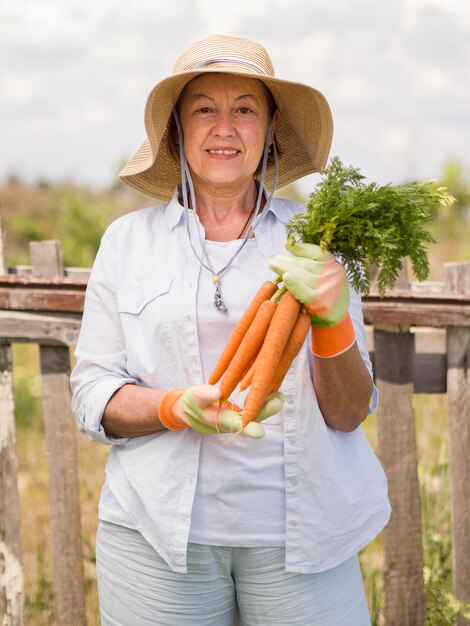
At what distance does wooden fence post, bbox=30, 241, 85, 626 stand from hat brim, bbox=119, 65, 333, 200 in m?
0.79

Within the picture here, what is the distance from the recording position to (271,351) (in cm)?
178

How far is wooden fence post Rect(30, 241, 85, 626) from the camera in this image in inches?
118

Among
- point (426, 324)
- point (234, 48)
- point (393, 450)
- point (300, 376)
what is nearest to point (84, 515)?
point (393, 450)

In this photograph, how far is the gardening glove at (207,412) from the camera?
1742 mm

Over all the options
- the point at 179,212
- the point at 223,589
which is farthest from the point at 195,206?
the point at 223,589

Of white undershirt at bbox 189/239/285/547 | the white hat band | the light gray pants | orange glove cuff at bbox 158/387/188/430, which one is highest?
the white hat band

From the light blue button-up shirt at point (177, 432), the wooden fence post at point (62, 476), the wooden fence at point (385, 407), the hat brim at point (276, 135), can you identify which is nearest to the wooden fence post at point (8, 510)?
the wooden fence at point (385, 407)

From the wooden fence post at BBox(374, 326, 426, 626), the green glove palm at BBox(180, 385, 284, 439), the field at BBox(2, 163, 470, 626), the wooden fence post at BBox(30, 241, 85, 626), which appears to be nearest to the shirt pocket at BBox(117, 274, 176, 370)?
the green glove palm at BBox(180, 385, 284, 439)

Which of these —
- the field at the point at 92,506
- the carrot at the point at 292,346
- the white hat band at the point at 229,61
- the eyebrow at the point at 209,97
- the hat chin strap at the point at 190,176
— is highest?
the white hat band at the point at 229,61

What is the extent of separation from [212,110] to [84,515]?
285 cm

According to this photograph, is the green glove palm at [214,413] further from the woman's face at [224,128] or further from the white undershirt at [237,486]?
the woman's face at [224,128]

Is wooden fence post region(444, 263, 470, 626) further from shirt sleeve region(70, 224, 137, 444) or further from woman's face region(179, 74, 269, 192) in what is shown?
shirt sleeve region(70, 224, 137, 444)

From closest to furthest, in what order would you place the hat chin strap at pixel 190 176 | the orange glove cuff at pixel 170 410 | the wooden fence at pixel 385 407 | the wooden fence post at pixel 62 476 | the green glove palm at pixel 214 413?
the green glove palm at pixel 214 413
the orange glove cuff at pixel 170 410
the hat chin strap at pixel 190 176
the wooden fence at pixel 385 407
the wooden fence post at pixel 62 476

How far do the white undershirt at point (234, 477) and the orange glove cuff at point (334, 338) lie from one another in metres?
0.23
